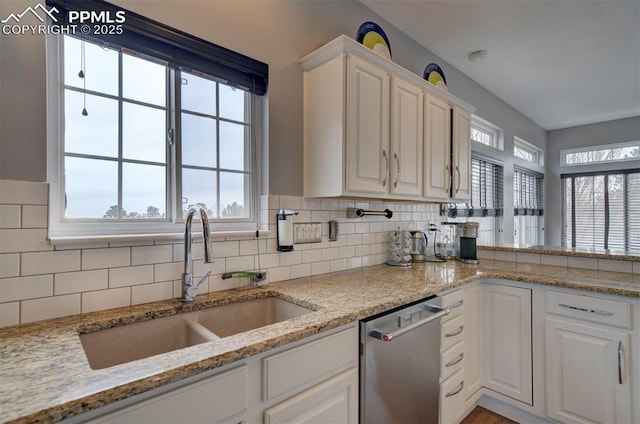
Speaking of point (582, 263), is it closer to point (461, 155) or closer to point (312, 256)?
point (461, 155)

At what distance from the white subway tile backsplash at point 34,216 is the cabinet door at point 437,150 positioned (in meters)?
2.10

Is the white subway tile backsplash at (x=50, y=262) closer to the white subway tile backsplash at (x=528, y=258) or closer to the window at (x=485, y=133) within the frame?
the white subway tile backsplash at (x=528, y=258)

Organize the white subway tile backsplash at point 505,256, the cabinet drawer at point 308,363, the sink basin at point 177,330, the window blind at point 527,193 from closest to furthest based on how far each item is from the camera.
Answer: the cabinet drawer at point 308,363 < the sink basin at point 177,330 < the white subway tile backsplash at point 505,256 < the window blind at point 527,193

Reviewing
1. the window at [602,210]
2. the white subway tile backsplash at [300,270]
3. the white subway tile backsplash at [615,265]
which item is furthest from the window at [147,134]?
the window at [602,210]

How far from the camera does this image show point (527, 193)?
5102mm

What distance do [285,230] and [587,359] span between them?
5.88 ft

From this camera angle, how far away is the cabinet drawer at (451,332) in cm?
173

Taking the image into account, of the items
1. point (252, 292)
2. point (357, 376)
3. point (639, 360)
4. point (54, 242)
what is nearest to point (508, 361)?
point (639, 360)

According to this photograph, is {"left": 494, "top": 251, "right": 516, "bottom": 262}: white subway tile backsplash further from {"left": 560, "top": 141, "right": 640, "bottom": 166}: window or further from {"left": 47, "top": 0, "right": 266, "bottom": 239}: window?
{"left": 560, "top": 141, "right": 640, "bottom": 166}: window

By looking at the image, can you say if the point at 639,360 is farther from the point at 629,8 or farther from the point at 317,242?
the point at 629,8

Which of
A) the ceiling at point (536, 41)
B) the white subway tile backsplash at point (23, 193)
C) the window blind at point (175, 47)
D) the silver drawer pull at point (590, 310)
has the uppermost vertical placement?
the ceiling at point (536, 41)

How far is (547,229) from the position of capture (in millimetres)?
5766

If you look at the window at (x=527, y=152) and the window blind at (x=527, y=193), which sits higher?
the window at (x=527, y=152)

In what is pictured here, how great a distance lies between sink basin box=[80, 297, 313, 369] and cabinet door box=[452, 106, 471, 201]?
181 cm
